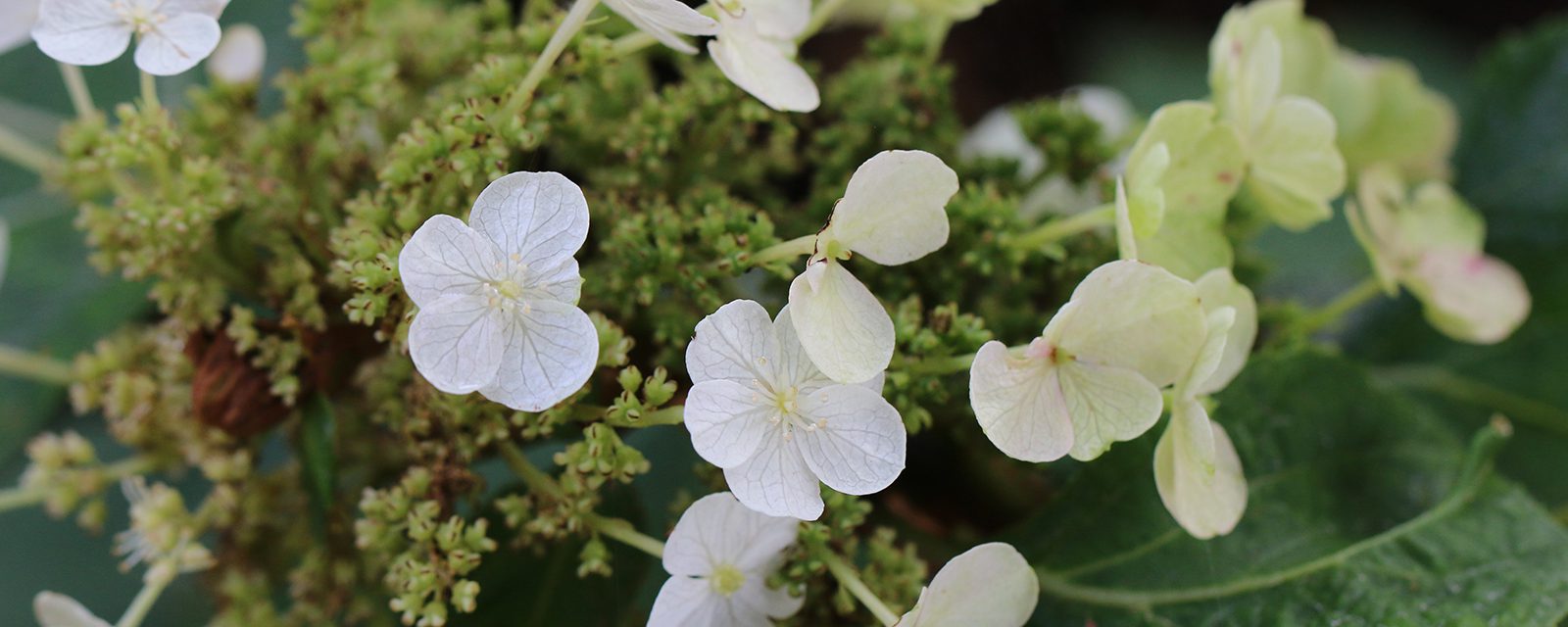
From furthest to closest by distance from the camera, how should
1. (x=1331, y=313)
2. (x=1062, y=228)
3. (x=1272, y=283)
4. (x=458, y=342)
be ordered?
(x=1272, y=283), (x=1331, y=313), (x=1062, y=228), (x=458, y=342)

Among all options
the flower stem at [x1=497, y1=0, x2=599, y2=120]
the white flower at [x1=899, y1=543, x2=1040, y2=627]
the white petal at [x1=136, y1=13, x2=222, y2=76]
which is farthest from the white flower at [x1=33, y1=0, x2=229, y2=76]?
the white flower at [x1=899, y1=543, x2=1040, y2=627]

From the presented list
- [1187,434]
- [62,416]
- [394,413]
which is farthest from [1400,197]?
[62,416]

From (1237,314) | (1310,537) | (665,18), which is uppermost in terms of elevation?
(665,18)

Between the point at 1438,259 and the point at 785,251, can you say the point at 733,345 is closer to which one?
the point at 785,251

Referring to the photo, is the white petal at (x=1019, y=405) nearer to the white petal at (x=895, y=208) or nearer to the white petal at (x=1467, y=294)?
the white petal at (x=895, y=208)

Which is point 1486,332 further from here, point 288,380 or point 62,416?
point 62,416

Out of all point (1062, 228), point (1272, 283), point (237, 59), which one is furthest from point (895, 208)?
point (1272, 283)
